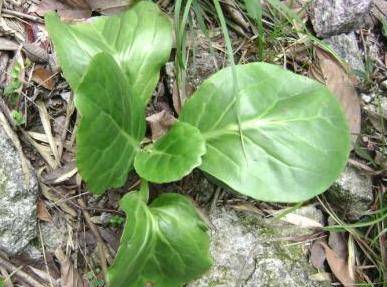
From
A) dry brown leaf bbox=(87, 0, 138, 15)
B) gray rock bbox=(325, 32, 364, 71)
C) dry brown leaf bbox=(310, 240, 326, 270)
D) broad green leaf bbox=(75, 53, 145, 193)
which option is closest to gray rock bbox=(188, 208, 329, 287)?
dry brown leaf bbox=(310, 240, 326, 270)

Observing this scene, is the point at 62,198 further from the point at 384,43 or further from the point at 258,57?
the point at 384,43

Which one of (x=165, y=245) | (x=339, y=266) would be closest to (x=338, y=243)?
(x=339, y=266)

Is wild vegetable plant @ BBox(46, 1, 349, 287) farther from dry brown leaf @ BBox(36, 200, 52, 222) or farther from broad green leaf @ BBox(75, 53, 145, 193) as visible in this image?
dry brown leaf @ BBox(36, 200, 52, 222)

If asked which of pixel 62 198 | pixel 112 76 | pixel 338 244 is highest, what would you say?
pixel 112 76

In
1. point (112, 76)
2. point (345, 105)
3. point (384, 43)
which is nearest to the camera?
point (112, 76)

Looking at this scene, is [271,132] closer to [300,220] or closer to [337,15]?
[300,220]

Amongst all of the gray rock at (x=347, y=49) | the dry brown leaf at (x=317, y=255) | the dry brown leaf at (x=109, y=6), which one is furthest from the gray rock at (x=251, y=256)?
the dry brown leaf at (x=109, y=6)

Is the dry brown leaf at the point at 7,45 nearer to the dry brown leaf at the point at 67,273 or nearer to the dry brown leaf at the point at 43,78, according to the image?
the dry brown leaf at the point at 43,78

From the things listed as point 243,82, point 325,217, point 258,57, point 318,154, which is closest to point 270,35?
point 258,57
